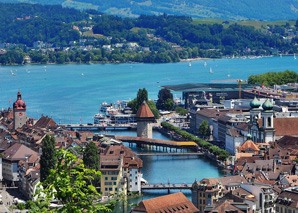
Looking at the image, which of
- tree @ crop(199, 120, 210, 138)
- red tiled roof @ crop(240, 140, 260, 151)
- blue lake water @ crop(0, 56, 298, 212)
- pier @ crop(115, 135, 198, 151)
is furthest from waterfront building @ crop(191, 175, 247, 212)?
tree @ crop(199, 120, 210, 138)

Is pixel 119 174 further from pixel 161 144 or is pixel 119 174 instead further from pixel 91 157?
pixel 161 144

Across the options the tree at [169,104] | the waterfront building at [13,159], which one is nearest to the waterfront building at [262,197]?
the waterfront building at [13,159]

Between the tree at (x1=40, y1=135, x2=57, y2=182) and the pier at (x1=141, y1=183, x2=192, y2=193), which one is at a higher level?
the tree at (x1=40, y1=135, x2=57, y2=182)

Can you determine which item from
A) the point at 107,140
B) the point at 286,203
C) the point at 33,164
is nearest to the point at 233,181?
the point at 286,203

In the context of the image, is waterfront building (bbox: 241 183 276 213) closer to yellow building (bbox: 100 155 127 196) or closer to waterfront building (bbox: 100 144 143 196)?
waterfront building (bbox: 100 144 143 196)

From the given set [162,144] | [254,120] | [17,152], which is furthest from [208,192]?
[162,144]

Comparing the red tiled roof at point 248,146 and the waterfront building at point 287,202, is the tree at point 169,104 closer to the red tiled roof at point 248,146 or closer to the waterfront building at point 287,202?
the red tiled roof at point 248,146
